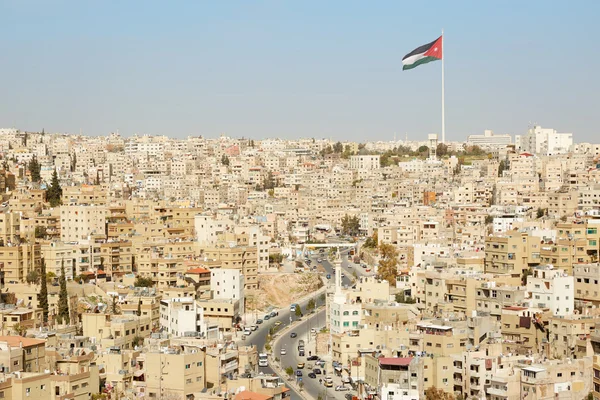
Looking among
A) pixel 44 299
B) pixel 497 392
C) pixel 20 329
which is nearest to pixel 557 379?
pixel 497 392

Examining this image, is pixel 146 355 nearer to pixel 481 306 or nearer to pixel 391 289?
pixel 481 306

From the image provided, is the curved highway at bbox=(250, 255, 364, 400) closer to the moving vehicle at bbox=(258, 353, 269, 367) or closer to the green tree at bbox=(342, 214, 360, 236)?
the moving vehicle at bbox=(258, 353, 269, 367)

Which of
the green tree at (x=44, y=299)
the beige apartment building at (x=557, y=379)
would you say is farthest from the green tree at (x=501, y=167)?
the beige apartment building at (x=557, y=379)

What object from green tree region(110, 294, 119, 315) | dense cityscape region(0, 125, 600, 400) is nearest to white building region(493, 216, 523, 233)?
dense cityscape region(0, 125, 600, 400)

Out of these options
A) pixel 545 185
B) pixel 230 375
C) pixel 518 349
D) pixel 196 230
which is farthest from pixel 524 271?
pixel 545 185

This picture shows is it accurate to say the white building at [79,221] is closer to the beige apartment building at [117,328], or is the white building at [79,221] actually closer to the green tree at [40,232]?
the green tree at [40,232]
